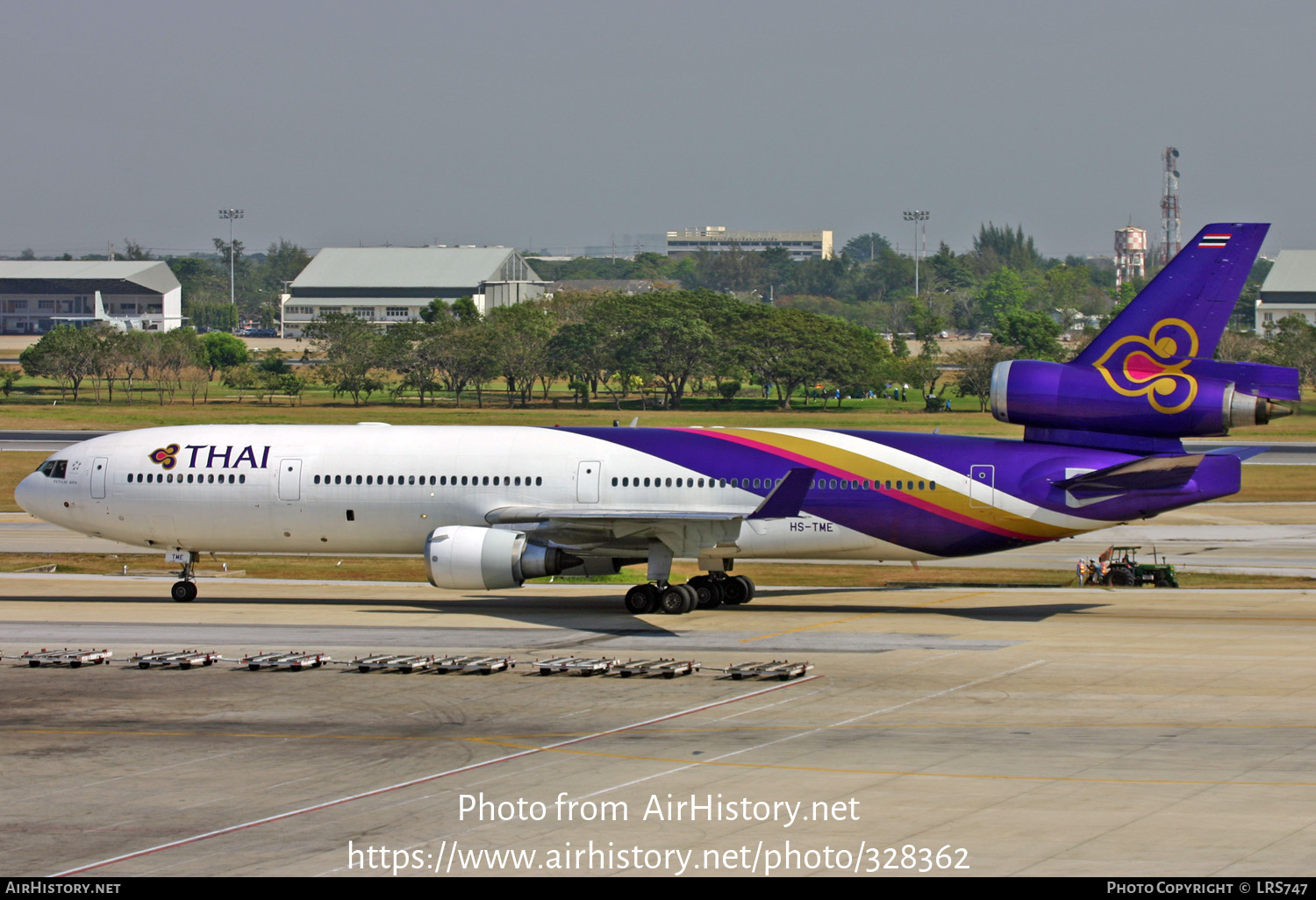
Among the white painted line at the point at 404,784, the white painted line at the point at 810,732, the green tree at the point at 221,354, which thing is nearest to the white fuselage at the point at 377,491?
the white painted line at the point at 810,732

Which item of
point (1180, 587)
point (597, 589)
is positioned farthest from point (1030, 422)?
point (597, 589)

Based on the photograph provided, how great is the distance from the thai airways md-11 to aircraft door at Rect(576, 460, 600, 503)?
6cm

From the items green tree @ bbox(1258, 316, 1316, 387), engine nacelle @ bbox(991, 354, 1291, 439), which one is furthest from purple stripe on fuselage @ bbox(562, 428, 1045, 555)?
green tree @ bbox(1258, 316, 1316, 387)

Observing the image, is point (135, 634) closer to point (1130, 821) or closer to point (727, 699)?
point (727, 699)

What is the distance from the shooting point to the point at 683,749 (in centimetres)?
2255

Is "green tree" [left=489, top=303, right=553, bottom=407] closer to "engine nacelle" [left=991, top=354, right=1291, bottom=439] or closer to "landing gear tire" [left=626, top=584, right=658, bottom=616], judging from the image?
"landing gear tire" [left=626, top=584, right=658, bottom=616]

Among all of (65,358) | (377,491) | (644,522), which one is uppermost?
(65,358)

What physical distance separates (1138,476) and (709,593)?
1218cm

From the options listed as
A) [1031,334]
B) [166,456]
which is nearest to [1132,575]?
[166,456]

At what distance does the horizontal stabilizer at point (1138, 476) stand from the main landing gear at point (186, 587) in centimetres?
2497

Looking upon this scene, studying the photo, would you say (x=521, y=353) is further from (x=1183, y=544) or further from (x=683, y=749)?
(x=683, y=749)

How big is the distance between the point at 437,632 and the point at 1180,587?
2387 centimetres

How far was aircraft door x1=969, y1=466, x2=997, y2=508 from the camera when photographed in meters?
36.8

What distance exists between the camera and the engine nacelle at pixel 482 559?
116ft
